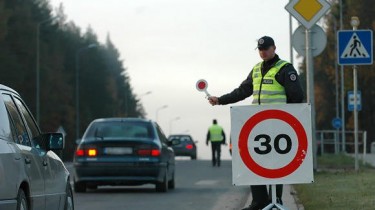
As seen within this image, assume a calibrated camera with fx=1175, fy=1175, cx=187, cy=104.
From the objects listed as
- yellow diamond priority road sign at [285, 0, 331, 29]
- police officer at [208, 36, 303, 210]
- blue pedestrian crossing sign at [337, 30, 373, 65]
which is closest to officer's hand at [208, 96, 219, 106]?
police officer at [208, 36, 303, 210]

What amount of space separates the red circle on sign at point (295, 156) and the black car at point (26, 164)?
1.72 metres

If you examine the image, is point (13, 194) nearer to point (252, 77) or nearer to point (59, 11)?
point (252, 77)

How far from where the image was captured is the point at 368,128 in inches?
3526

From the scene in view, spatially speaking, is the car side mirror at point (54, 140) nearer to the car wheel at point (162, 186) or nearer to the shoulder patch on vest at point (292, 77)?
the shoulder patch on vest at point (292, 77)

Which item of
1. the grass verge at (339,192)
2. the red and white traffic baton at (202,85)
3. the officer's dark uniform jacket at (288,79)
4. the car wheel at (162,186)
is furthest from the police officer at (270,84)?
the car wheel at (162,186)

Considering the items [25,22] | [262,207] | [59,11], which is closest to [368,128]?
[25,22]

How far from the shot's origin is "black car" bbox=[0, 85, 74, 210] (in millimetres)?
9031

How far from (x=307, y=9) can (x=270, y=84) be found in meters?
9.07

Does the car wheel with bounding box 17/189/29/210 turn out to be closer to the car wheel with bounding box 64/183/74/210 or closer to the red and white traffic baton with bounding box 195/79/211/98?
the car wheel with bounding box 64/183/74/210

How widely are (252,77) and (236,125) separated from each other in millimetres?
918

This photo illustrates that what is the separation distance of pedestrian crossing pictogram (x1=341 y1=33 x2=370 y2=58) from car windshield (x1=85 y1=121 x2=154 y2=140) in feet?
13.9

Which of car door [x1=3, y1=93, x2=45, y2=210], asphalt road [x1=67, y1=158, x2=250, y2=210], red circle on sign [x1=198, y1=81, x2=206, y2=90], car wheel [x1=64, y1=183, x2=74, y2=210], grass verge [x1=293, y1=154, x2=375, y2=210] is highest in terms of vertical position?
red circle on sign [x1=198, y1=81, x2=206, y2=90]

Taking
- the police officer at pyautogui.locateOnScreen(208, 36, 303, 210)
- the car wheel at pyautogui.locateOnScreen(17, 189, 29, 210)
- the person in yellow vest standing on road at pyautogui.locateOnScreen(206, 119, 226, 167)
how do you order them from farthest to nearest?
the person in yellow vest standing on road at pyautogui.locateOnScreen(206, 119, 226, 167) < the police officer at pyautogui.locateOnScreen(208, 36, 303, 210) < the car wheel at pyautogui.locateOnScreen(17, 189, 29, 210)

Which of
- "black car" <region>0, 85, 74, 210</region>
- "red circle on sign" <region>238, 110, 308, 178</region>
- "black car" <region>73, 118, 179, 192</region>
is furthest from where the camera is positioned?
"black car" <region>73, 118, 179, 192</region>
